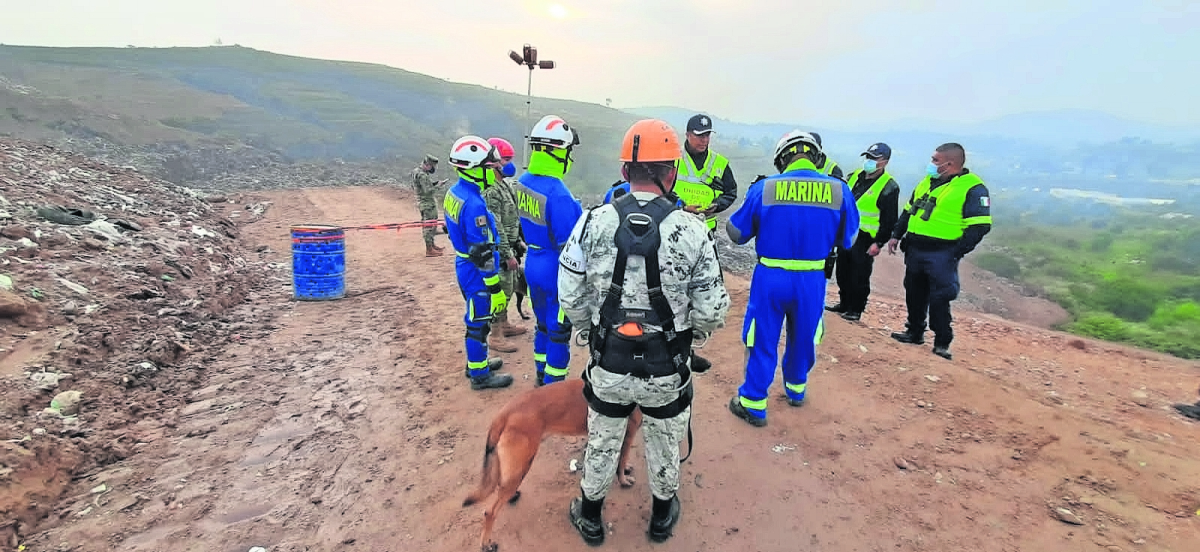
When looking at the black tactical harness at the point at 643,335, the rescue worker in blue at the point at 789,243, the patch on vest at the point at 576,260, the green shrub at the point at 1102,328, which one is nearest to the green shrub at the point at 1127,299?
Result: the green shrub at the point at 1102,328

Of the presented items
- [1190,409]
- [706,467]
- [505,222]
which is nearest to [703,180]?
[505,222]

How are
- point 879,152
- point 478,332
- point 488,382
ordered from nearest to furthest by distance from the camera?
point 478,332 < point 488,382 < point 879,152

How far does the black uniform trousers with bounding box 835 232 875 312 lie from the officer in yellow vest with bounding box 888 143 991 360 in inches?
22.2

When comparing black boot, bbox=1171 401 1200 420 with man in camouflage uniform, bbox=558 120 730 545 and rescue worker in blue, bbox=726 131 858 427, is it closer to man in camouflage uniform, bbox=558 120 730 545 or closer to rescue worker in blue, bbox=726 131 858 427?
rescue worker in blue, bbox=726 131 858 427

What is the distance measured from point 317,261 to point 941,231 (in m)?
7.83

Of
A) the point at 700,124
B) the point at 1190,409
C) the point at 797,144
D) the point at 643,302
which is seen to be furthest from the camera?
the point at 1190,409

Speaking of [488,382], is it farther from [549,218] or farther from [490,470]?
[490,470]

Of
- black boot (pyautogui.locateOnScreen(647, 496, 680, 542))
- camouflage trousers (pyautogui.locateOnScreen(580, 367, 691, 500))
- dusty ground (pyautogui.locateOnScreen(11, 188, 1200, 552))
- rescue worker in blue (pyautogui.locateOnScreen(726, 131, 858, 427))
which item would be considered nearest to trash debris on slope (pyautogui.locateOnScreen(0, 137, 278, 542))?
dusty ground (pyautogui.locateOnScreen(11, 188, 1200, 552))

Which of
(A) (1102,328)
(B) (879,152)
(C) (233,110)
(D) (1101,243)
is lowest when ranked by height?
(A) (1102,328)

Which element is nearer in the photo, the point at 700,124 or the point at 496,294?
the point at 496,294

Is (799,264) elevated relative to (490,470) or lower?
elevated

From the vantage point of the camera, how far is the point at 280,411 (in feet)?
15.9

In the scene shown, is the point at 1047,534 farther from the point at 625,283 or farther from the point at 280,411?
the point at 280,411

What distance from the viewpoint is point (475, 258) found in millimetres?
4758
